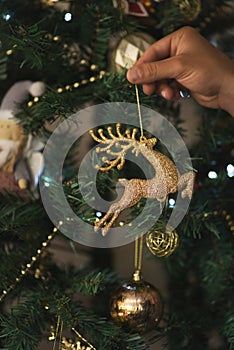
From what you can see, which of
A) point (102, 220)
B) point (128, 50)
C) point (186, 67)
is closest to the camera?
point (102, 220)

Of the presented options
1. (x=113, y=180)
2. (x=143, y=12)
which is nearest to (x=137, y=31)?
(x=143, y=12)

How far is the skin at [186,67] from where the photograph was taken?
91 centimetres

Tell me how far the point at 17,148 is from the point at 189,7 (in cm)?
37

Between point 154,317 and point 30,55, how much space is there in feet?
A: 1.37

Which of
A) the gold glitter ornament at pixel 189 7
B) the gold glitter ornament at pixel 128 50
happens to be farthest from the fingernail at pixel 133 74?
the gold glitter ornament at pixel 189 7

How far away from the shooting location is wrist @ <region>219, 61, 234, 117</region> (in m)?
0.97

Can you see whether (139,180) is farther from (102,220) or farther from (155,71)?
(155,71)

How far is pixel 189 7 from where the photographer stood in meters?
1.07

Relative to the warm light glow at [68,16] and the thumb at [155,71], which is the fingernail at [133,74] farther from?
the warm light glow at [68,16]

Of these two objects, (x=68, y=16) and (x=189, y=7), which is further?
(x=189, y=7)

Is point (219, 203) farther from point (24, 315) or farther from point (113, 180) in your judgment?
point (24, 315)

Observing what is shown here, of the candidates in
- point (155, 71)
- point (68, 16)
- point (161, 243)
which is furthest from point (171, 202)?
point (68, 16)

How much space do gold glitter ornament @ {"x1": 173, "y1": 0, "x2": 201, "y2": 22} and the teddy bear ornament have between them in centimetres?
27

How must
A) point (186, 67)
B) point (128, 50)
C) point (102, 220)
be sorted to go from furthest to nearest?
point (128, 50) < point (186, 67) < point (102, 220)
